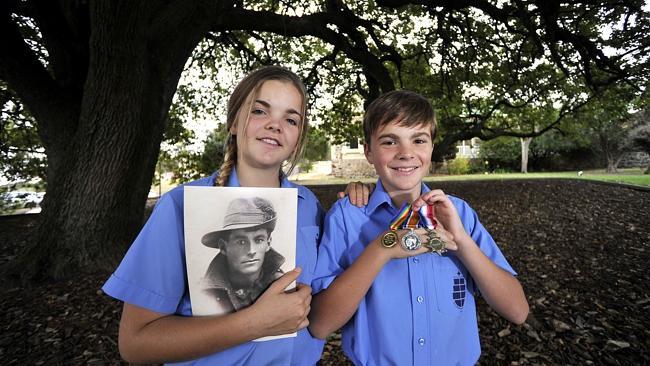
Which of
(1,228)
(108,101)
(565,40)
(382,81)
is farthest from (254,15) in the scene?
(1,228)

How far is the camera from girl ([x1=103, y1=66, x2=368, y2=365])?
1.10 metres

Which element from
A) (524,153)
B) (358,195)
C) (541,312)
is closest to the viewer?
(358,195)

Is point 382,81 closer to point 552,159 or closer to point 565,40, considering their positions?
point 565,40

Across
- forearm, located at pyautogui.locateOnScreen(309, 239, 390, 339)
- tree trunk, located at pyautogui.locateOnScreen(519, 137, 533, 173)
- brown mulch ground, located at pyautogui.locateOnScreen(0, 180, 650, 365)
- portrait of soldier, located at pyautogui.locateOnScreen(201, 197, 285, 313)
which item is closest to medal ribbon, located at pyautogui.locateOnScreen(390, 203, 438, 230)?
forearm, located at pyautogui.locateOnScreen(309, 239, 390, 339)

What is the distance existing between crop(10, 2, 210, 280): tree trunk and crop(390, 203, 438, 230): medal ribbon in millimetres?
3964

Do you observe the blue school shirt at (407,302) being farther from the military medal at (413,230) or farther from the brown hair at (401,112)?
the brown hair at (401,112)

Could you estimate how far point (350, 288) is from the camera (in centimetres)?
123

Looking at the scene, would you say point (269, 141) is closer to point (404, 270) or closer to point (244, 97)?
point (244, 97)

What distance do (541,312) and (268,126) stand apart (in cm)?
342

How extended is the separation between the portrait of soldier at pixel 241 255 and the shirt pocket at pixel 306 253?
25 cm

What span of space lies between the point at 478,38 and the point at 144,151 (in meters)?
7.55

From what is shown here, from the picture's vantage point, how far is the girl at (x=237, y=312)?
1.10m

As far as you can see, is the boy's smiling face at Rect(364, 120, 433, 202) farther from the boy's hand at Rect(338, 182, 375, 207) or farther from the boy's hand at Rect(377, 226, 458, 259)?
the boy's hand at Rect(377, 226, 458, 259)

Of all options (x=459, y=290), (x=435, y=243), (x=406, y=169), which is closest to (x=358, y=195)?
(x=406, y=169)
